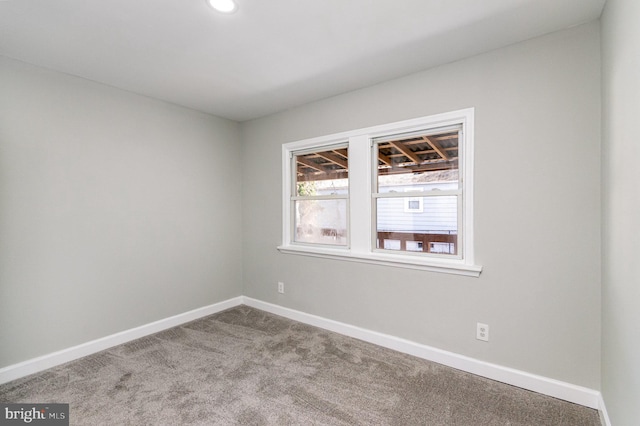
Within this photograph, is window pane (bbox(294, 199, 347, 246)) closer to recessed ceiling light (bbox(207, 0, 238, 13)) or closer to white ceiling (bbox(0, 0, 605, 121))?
white ceiling (bbox(0, 0, 605, 121))

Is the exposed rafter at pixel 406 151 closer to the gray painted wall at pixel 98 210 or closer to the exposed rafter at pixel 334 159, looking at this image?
the exposed rafter at pixel 334 159

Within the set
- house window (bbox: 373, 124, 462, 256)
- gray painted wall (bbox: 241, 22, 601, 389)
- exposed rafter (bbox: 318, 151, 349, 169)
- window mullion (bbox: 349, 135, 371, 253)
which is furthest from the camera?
exposed rafter (bbox: 318, 151, 349, 169)

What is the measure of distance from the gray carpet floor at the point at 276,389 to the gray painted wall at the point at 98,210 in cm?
44

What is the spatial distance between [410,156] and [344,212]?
0.89m

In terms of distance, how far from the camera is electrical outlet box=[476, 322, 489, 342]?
2299 mm

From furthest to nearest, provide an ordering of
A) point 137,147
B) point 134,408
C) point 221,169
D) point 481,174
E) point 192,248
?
point 221,169, point 192,248, point 137,147, point 481,174, point 134,408

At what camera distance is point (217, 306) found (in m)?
3.76

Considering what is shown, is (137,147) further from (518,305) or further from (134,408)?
(518,305)

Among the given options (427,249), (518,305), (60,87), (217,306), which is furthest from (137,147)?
(518,305)

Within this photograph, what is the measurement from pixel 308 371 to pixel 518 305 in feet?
5.41

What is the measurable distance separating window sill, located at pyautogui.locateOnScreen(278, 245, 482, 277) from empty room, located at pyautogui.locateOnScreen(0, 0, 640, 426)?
0.08ft

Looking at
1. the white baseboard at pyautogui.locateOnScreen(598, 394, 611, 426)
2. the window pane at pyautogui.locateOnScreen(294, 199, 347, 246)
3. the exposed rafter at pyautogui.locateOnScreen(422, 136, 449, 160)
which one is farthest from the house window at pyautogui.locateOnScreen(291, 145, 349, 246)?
the white baseboard at pyautogui.locateOnScreen(598, 394, 611, 426)

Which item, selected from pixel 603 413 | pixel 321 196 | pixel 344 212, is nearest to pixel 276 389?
pixel 344 212

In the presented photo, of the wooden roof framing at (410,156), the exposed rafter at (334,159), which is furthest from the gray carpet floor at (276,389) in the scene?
the exposed rafter at (334,159)
